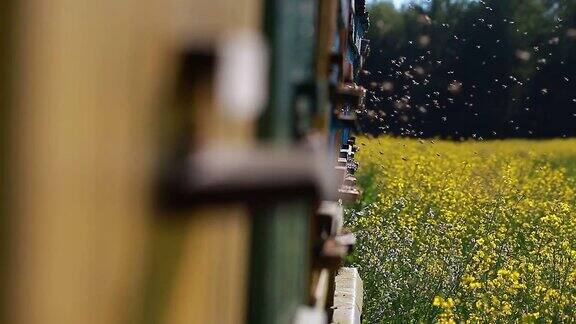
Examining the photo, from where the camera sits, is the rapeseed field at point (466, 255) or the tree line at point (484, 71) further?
the tree line at point (484, 71)

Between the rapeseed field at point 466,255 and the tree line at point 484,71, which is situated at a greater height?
the tree line at point 484,71

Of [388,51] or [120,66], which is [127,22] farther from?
[388,51]

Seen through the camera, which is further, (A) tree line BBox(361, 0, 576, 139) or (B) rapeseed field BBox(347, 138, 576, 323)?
(A) tree line BBox(361, 0, 576, 139)

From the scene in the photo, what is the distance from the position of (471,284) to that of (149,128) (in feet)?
14.3

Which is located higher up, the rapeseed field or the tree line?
the tree line

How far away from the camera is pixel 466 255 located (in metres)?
5.46

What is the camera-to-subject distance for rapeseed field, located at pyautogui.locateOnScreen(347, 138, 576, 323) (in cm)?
495

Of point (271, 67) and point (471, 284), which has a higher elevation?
point (271, 67)

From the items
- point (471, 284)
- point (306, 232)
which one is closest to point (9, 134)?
point (306, 232)

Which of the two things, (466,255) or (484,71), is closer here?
(466,255)

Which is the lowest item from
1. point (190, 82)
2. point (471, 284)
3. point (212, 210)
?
point (471, 284)

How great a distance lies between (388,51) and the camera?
2638 cm

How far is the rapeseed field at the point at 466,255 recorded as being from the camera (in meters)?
4.95

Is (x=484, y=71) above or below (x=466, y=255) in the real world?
above
